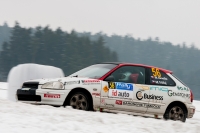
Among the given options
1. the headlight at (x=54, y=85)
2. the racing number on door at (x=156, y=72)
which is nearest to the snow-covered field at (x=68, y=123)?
the headlight at (x=54, y=85)

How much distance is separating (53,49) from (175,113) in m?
102

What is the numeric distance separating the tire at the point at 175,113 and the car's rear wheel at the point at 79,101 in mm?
2054

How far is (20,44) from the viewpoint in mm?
108250

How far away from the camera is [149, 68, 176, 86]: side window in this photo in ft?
39.1

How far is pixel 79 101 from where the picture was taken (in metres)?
11.0

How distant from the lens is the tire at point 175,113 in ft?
39.1

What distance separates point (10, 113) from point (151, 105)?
427 cm

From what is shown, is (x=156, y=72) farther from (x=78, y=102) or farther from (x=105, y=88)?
(x=78, y=102)

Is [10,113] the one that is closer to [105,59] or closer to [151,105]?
[151,105]

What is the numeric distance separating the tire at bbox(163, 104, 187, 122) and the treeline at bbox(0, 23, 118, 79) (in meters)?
89.2

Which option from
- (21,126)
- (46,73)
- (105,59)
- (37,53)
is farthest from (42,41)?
(21,126)

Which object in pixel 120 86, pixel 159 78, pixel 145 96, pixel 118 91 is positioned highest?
pixel 159 78

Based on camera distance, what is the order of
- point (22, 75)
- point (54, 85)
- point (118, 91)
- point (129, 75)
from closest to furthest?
point (54, 85) → point (118, 91) → point (129, 75) → point (22, 75)

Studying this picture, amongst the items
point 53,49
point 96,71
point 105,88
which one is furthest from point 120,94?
point 53,49
